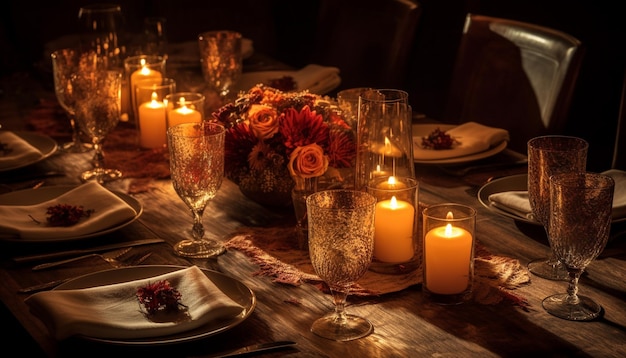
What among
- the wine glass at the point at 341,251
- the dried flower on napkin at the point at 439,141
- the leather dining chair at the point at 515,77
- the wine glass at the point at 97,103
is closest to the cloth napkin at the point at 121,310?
the wine glass at the point at 341,251

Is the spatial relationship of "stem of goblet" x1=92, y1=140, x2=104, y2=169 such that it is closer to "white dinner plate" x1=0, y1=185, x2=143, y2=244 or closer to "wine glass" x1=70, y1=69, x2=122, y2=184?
"wine glass" x1=70, y1=69, x2=122, y2=184

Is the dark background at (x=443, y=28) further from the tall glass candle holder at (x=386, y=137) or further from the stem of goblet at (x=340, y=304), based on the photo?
the stem of goblet at (x=340, y=304)

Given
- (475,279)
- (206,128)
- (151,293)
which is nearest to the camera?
(151,293)

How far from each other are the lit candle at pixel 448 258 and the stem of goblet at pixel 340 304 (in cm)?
15

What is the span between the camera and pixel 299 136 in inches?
63.9

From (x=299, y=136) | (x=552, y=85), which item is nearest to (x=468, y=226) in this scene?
(x=299, y=136)

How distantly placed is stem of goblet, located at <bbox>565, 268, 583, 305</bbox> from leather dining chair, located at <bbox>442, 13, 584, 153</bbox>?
1039mm

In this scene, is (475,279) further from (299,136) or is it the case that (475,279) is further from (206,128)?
(206,128)

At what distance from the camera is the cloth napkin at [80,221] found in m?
1.57

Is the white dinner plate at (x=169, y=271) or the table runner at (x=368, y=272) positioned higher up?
the white dinner plate at (x=169, y=271)

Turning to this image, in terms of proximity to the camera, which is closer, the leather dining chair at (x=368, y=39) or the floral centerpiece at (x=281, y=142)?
the floral centerpiece at (x=281, y=142)

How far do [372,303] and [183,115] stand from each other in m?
0.90

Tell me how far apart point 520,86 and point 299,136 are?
0.98 m

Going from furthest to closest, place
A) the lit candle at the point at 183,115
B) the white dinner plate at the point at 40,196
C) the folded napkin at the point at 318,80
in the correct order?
1. the folded napkin at the point at 318,80
2. the lit candle at the point at 183,115
3. the white dinner plate at the point at 40,196
